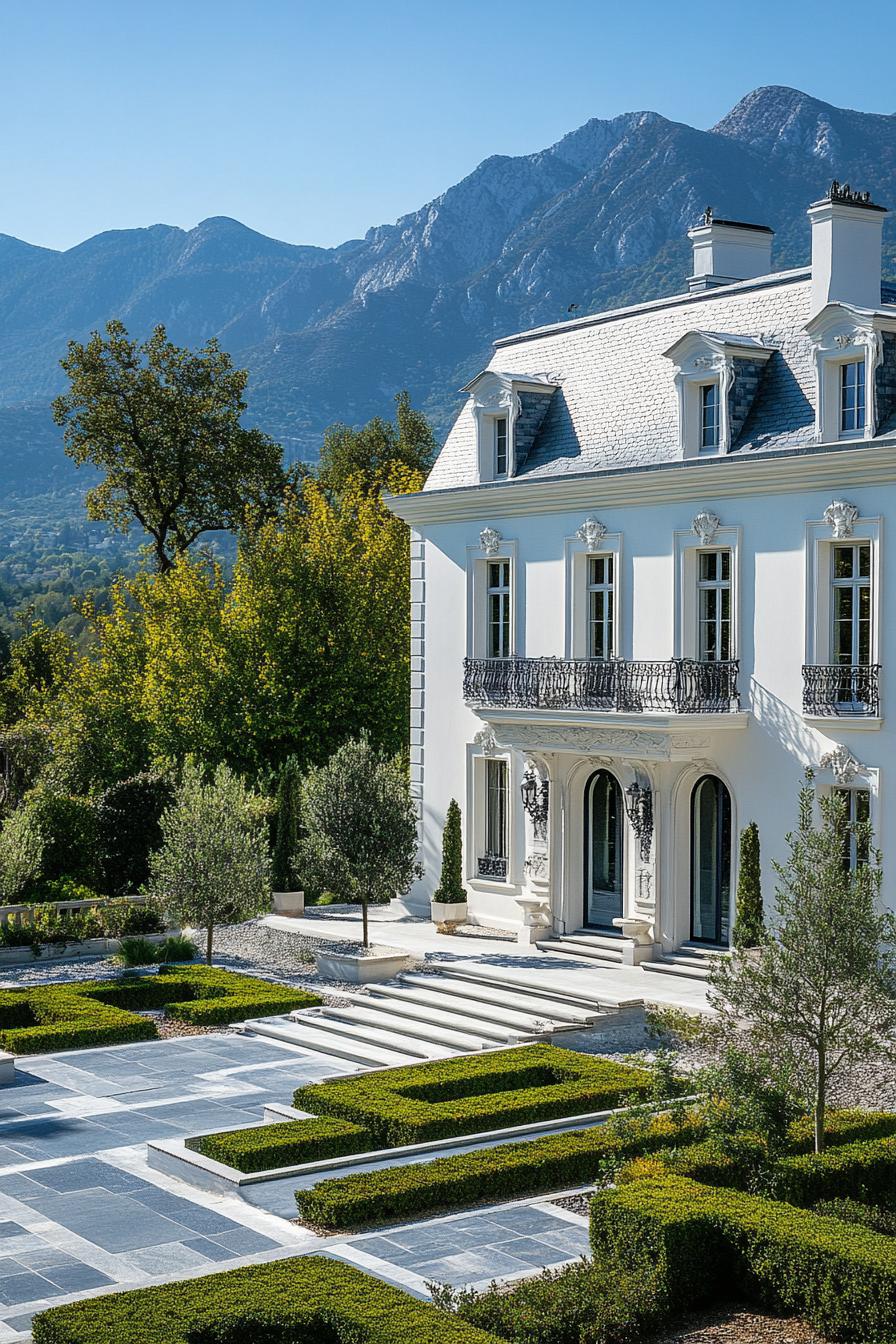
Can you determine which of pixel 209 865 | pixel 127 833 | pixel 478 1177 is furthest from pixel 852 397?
pixel 127 833

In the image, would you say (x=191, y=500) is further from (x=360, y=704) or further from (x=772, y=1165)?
(x=772, y=1165)

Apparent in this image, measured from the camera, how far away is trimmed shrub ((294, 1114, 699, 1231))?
50.1ft

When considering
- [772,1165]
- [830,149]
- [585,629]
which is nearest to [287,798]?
[585,629]

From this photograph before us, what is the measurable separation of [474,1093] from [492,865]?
1162 centimetres

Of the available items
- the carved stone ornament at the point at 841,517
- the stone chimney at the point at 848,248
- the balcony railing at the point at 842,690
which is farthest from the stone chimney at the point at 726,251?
the balcony railing at the point at 842,690

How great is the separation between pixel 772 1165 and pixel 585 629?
15335mm

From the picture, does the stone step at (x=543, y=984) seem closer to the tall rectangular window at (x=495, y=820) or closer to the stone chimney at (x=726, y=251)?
the tall rectangular window at (x=495, y=820)

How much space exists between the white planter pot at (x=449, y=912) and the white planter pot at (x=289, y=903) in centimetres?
381

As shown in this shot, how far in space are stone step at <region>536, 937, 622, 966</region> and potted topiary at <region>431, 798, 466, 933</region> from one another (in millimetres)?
2700

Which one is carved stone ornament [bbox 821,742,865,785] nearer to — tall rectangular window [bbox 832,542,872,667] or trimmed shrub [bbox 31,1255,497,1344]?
tall rectangular window [bbox 832,542,872,667]

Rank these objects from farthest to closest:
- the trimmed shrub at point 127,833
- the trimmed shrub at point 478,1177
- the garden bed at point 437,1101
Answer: the trimmed shrub at point 127,833
the garden bed at point 437,1101
the trimmed shrub at point 478,1177

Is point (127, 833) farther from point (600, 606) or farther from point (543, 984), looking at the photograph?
point (543, 984)

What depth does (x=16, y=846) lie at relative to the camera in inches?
1238

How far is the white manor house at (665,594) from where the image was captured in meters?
24.3
